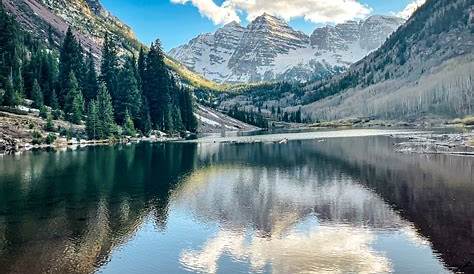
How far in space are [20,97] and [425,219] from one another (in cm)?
13167

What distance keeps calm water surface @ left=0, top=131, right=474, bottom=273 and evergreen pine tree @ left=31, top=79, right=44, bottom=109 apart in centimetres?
6787

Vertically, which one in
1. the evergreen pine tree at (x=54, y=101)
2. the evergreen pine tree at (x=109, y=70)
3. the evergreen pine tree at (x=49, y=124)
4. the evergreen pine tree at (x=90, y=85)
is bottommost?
the evergreen pine tree at (x=49, y=124)

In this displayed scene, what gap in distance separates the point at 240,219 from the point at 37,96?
398 feet

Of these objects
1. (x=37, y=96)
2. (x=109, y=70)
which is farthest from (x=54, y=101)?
(x=109, y=70)

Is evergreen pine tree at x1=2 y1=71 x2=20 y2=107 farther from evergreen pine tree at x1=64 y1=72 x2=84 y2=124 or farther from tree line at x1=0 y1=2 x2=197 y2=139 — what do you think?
evergreen pine tree at x1=64 y1=72 x2=84 y2=124

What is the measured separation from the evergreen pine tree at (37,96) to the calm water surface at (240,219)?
2672 inches

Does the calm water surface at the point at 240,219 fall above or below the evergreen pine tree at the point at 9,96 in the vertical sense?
below

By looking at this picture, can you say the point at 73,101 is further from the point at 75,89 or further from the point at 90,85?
the point at 90,85

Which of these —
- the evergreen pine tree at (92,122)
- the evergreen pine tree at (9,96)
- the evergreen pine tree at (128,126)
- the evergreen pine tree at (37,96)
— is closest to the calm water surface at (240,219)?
the evergreen pine tree at (9,96)

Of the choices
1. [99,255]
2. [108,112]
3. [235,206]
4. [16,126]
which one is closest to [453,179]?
[235,206]

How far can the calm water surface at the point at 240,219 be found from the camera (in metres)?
34.6

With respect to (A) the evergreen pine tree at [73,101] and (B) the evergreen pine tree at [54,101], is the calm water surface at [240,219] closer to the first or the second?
(A) the evergreen pine tree at [73,101]

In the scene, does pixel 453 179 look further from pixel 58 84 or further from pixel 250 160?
pixel 58 84

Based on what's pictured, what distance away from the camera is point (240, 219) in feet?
158
